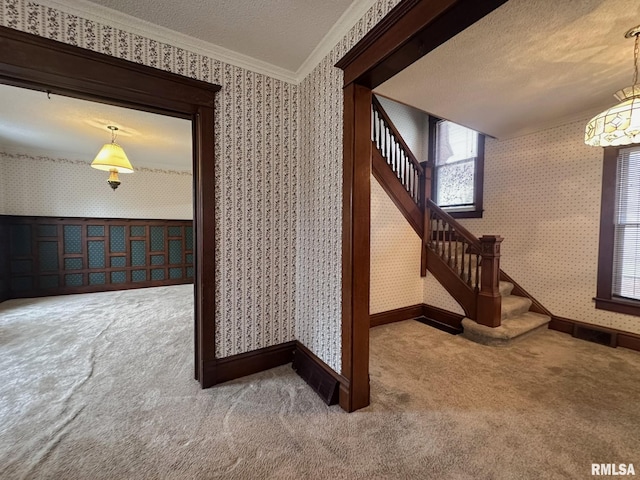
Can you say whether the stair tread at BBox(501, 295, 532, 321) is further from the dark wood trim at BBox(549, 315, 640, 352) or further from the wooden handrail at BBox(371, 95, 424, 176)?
the wooden handrail at BBox(371, 95, 424, 176)

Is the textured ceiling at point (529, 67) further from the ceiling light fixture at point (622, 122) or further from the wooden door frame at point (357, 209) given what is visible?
the wooden door frame at point (357, 209)

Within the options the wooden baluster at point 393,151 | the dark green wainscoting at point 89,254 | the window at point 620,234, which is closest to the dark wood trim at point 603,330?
the window at point 620,234

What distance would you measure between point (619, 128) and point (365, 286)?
6.20 feet

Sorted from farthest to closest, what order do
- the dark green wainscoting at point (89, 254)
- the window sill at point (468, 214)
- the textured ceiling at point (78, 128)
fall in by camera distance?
1. the dark green wainscoting at point (89, 254)
2. the window sill at point (468, 214)
3. the textured ceiling at point (78, 128)

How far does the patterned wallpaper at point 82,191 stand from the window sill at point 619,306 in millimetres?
6978

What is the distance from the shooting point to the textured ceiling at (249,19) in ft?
5.04

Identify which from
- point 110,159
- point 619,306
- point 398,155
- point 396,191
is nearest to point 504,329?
point 619,306

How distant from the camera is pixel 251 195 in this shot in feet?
6.94

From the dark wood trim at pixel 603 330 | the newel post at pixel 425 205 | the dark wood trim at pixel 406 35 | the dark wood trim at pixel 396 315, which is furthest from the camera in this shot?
the newel post at pixel 425 205

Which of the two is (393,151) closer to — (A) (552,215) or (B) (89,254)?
(A) (552,215)

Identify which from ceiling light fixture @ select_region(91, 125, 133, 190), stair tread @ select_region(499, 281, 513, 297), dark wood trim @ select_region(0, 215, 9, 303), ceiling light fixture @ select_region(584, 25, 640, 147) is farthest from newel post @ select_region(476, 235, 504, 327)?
dark wood trim @ select_region(0, 215, 9, 303)

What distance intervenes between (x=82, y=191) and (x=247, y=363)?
518cm

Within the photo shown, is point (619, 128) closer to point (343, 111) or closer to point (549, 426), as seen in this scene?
point (343, 111)

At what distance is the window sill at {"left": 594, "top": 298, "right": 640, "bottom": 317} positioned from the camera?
8.80 ft
